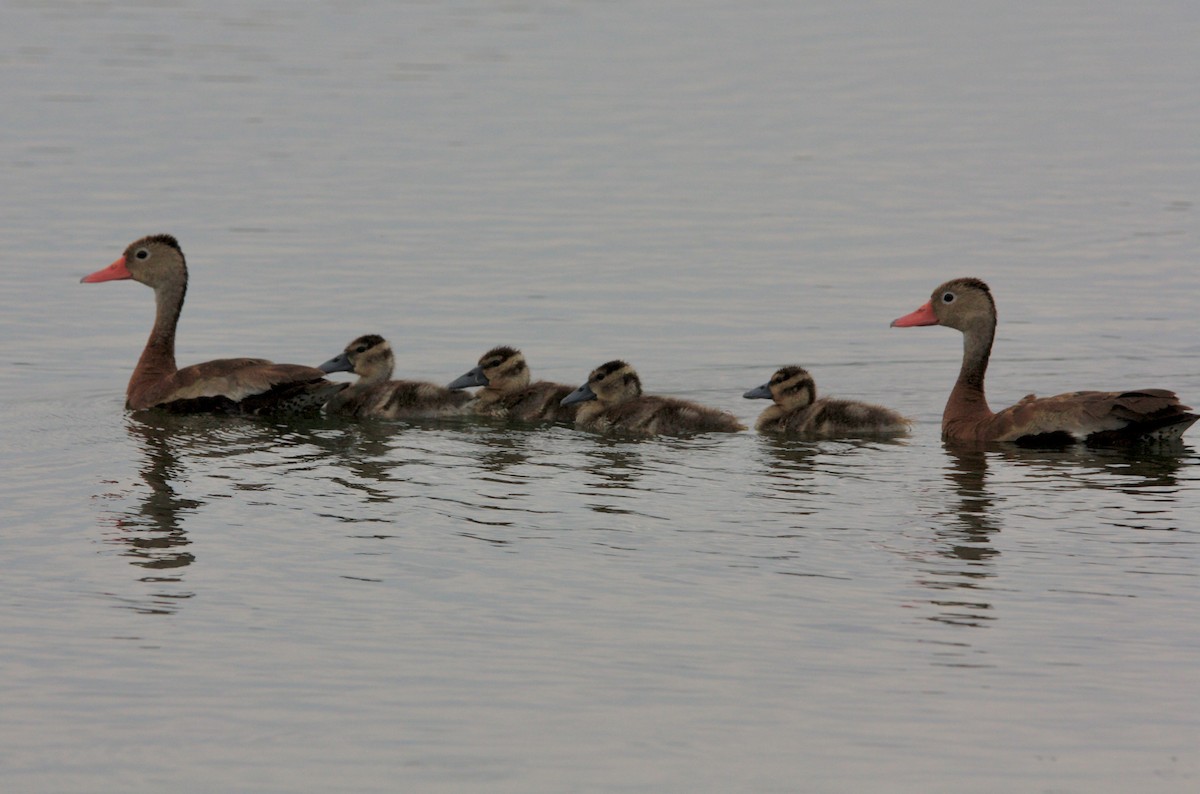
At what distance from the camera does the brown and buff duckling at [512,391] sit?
1232cm

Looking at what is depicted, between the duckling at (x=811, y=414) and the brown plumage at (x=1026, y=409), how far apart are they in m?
0.40

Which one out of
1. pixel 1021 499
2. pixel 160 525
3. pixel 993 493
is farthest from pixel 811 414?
pixel 160 525

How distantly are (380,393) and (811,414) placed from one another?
2.65 m

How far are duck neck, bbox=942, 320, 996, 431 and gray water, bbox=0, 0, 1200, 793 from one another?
0.81 ft

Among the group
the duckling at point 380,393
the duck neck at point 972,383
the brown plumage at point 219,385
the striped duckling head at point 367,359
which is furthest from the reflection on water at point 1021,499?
the brown plumage at point 219,385

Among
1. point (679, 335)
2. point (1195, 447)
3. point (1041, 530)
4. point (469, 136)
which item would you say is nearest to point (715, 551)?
point (1041, 530)

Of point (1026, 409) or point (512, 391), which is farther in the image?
point (512, 391)

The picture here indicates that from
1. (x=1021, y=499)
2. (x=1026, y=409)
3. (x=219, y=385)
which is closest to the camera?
(x=1021, y=499)

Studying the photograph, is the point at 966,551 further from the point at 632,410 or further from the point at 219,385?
the point at 219,385

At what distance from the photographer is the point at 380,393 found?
12352mm

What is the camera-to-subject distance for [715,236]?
60.9ft

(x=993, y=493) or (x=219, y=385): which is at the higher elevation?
(x=219, y=385)

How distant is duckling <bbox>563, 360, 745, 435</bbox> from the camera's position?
11.8 meters

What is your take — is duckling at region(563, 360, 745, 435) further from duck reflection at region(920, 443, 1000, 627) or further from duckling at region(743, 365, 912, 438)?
duck reflection at region(920, 443, 1000, 627)
